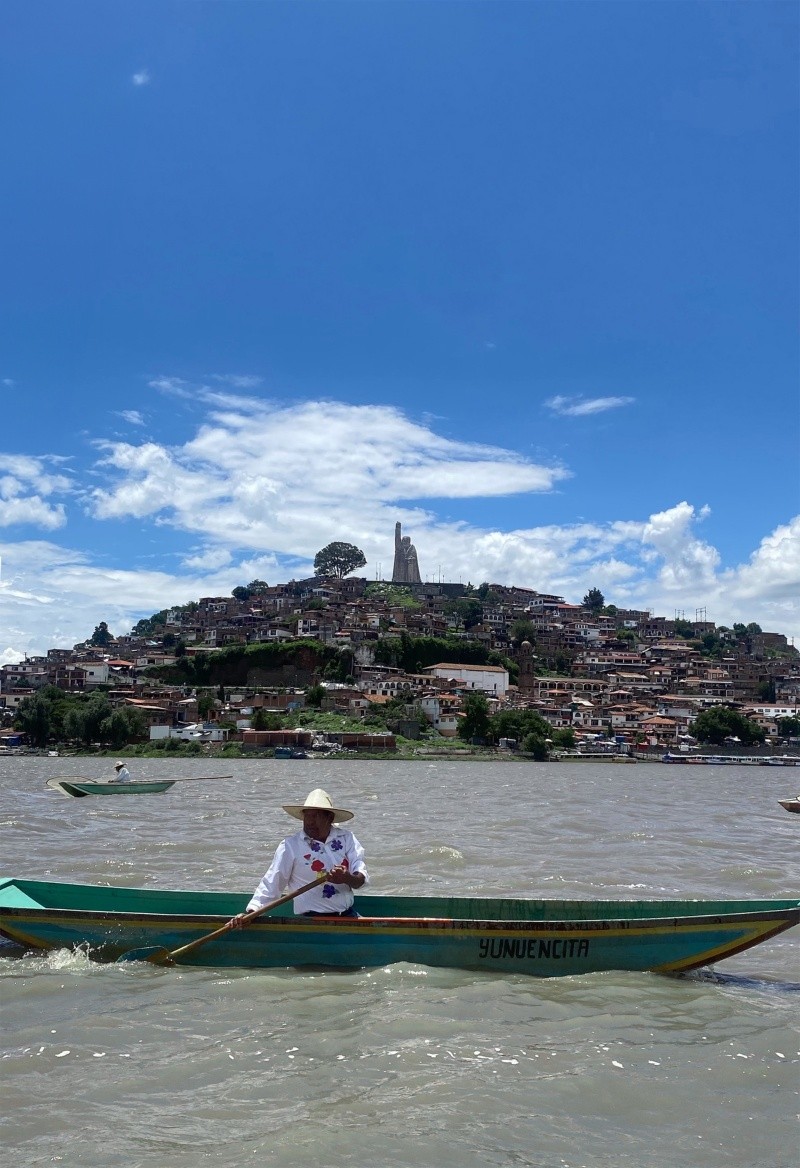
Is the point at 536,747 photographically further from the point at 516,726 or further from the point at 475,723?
the point at 475,723

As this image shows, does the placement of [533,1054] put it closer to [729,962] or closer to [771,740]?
[729,962]

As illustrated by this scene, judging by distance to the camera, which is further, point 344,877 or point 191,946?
point 191,946

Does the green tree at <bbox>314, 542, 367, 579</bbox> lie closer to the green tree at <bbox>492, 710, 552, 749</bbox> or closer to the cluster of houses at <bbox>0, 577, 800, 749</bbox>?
the cluster of houses at <bbox>0, 577, 800, 749</bbox>

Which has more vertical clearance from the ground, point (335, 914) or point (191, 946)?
point (335, 914)

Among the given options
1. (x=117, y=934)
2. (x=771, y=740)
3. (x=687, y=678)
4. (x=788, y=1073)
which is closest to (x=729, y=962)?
(x=788, y=1073)

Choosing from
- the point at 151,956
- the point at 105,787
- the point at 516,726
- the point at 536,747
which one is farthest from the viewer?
the point at 516,726

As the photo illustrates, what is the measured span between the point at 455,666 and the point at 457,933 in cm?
8024

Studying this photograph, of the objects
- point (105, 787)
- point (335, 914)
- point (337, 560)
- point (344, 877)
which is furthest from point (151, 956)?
point (337, 560)

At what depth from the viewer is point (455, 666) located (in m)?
86.8

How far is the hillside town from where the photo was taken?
74188 millimetres

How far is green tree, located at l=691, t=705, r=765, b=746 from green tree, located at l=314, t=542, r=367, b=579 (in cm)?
6482

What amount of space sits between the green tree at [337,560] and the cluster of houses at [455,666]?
6960mm

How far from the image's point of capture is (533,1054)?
5.46 m

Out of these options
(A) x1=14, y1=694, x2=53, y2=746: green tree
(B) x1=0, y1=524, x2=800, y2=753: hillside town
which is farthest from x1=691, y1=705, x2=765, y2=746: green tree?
(A) x1=14, y1=694, x2=53, y2=746: green tree
